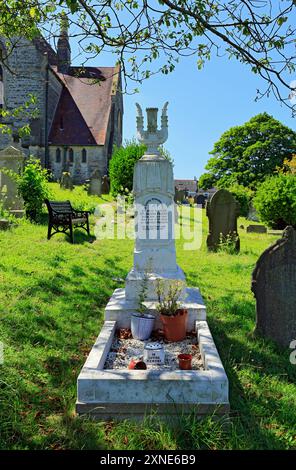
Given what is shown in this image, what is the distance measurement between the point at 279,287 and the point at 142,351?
67.6 inches

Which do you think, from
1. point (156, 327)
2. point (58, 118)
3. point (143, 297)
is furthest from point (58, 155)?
point (156, 327)

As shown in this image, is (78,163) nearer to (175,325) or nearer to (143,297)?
(143,297)

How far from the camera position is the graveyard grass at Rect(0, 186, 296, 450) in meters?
2.81

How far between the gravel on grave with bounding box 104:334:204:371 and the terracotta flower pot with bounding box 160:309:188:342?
7cm

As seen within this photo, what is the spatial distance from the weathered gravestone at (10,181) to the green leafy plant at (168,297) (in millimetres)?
9182

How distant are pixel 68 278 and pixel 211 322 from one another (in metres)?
2.87

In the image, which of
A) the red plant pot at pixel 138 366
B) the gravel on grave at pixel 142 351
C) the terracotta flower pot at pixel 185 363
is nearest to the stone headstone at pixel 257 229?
the gravel on grave at pixel 142 351

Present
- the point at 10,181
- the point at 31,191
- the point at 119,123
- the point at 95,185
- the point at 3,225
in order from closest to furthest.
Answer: the point at 3,225 → the point at 31,191 → the point at 10,181 → the point at 95,185 → the point at 119,123

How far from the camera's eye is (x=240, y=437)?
2822mm

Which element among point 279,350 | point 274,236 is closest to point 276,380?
point 279,350

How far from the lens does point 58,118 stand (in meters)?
30.7

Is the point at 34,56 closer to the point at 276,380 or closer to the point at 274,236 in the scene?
the point at 274,236

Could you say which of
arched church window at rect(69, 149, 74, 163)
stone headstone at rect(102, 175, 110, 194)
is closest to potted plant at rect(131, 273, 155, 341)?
stone headstone at rect(102, 175, 110, 194)

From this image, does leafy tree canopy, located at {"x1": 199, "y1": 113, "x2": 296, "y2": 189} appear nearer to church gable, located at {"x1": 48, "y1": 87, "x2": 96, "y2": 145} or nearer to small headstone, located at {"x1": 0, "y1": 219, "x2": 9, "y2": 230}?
church gable, located at {"x1": 48, "y1": 87, "x2": 96, "y2": 145}
